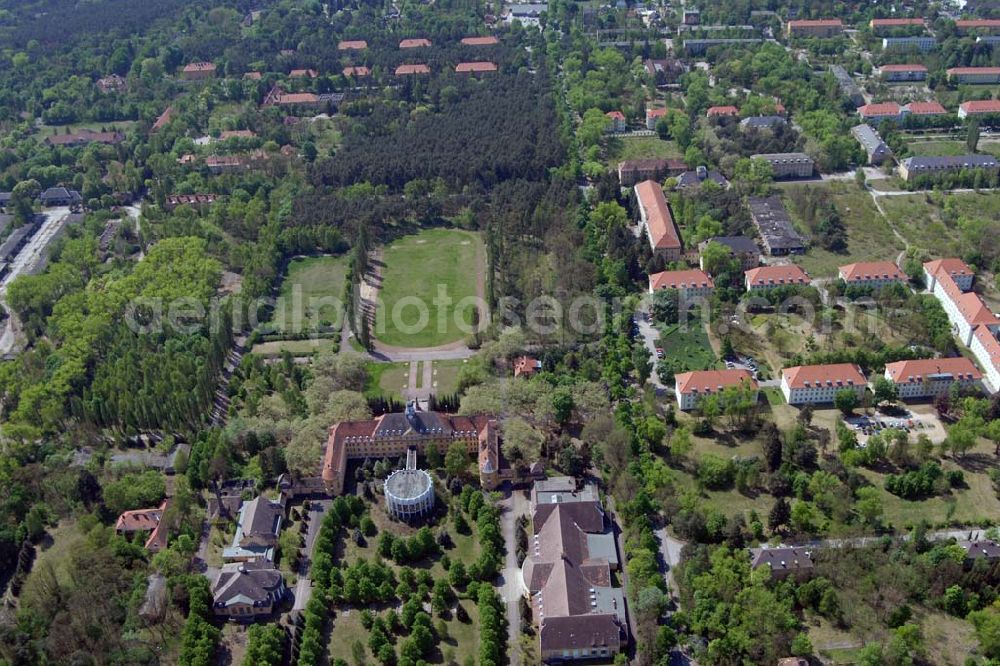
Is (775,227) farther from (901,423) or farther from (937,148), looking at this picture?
(937,148)

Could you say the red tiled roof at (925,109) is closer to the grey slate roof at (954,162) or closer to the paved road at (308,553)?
the grey slate roof at (954,162)

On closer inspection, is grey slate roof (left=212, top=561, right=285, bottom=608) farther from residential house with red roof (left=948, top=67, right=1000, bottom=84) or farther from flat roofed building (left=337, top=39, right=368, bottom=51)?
residential house with red roof (left=948, top=67, right=1000, bottom=84)

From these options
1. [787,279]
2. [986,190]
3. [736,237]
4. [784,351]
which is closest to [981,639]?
[784,351]

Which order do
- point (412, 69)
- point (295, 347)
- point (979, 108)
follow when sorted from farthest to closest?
1. point (412, 69)
2. point (979, 108)
3. point (295, 347)

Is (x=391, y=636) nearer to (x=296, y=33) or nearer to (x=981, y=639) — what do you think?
(x=981, y=639)

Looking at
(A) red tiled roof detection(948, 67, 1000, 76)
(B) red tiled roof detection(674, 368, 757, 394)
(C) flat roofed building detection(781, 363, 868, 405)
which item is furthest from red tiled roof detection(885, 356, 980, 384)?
(A) red tiled roof detection(948, 67, 1000, 76)

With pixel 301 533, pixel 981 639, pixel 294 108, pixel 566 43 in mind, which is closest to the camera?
pixel 981 639

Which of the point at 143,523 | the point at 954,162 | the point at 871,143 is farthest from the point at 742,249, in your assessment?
the point at 143,523
